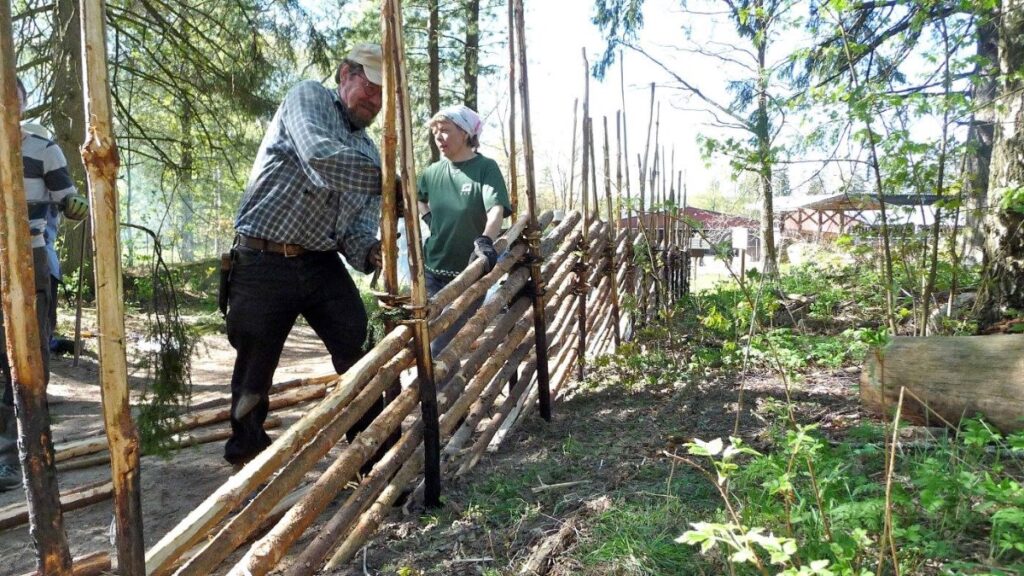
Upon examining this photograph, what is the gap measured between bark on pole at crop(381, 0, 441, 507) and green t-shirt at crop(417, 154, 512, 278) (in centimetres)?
128

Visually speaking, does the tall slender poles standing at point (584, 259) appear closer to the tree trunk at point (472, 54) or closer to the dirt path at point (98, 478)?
the dirt path at point (98, 478)

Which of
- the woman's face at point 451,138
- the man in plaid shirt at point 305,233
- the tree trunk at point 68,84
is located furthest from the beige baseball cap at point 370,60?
the tree trunk at point 68,84

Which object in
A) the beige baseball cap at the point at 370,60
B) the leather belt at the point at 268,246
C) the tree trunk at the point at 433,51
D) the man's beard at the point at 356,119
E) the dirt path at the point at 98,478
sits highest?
the tree trunk at the point at 433,51

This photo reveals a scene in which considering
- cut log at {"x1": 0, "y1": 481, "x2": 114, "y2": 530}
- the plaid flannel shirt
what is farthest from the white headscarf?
cut log at {"x1": 0, "y1": 481, "x2": 114, "y2": 530}

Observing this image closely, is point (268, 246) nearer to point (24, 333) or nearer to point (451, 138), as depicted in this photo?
point (451, 138)

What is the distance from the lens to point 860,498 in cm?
200

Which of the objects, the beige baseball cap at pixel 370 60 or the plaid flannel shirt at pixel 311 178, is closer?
the plaid flannel shirt at pixel 311 178

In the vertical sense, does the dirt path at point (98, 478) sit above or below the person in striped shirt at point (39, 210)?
below

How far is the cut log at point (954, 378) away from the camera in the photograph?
254 centimetres

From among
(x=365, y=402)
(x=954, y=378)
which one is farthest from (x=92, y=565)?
(x=954, y=378)

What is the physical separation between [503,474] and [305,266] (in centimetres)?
113

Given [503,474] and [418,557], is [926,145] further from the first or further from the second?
[418,557]

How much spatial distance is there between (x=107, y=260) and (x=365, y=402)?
1152 millimetres

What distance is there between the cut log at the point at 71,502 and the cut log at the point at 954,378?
3004 millimetres
